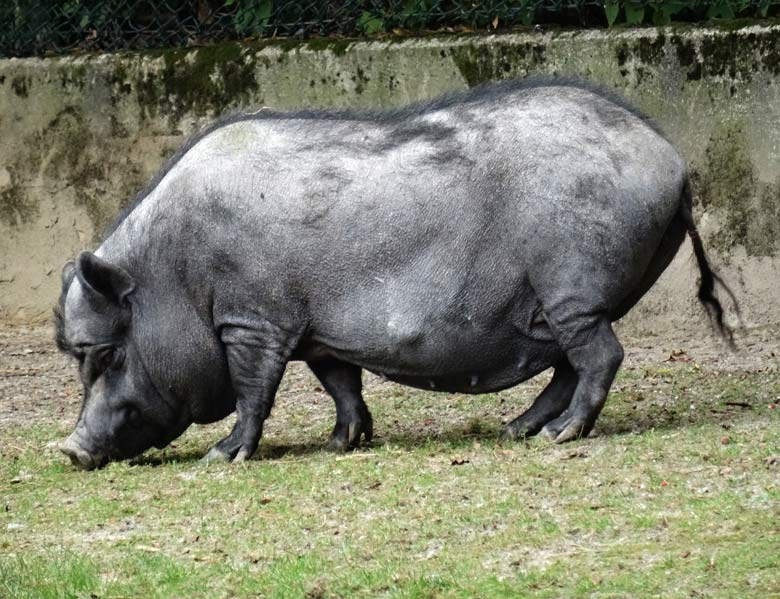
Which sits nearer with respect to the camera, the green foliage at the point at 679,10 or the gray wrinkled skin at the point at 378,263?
the gray wrinkled skin at the point at 378,263

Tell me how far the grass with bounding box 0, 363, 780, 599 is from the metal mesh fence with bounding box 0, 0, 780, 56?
3.22 m

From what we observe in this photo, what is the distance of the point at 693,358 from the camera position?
9.63 meters

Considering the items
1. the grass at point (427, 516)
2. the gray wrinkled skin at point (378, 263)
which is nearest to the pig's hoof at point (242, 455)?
the gray wrinkled skin at point (378, 263)

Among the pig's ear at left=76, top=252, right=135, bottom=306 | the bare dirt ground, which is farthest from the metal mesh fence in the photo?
the pig's ear at left=76, top=252, right=135, bottom=306

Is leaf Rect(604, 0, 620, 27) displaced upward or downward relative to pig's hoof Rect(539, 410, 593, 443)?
upward

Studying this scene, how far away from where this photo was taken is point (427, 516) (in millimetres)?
5785

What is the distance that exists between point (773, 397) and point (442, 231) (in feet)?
6.98

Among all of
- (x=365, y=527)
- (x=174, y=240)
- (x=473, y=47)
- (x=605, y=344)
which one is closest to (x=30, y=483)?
(x=174, y=240)

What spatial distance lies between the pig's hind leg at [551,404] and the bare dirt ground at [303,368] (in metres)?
1.55

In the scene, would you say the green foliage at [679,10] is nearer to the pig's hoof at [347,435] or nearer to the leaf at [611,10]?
the leaf at [611,10]

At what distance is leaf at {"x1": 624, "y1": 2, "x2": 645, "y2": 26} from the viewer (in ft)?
33.6

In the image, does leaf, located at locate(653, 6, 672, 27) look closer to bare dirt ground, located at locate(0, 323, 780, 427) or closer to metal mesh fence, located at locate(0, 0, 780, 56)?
metal mesh fence, located at locate(0, 0, 780, 56)

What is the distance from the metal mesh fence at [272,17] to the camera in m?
10.3

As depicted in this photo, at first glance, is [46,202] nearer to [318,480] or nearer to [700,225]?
[700,225]
